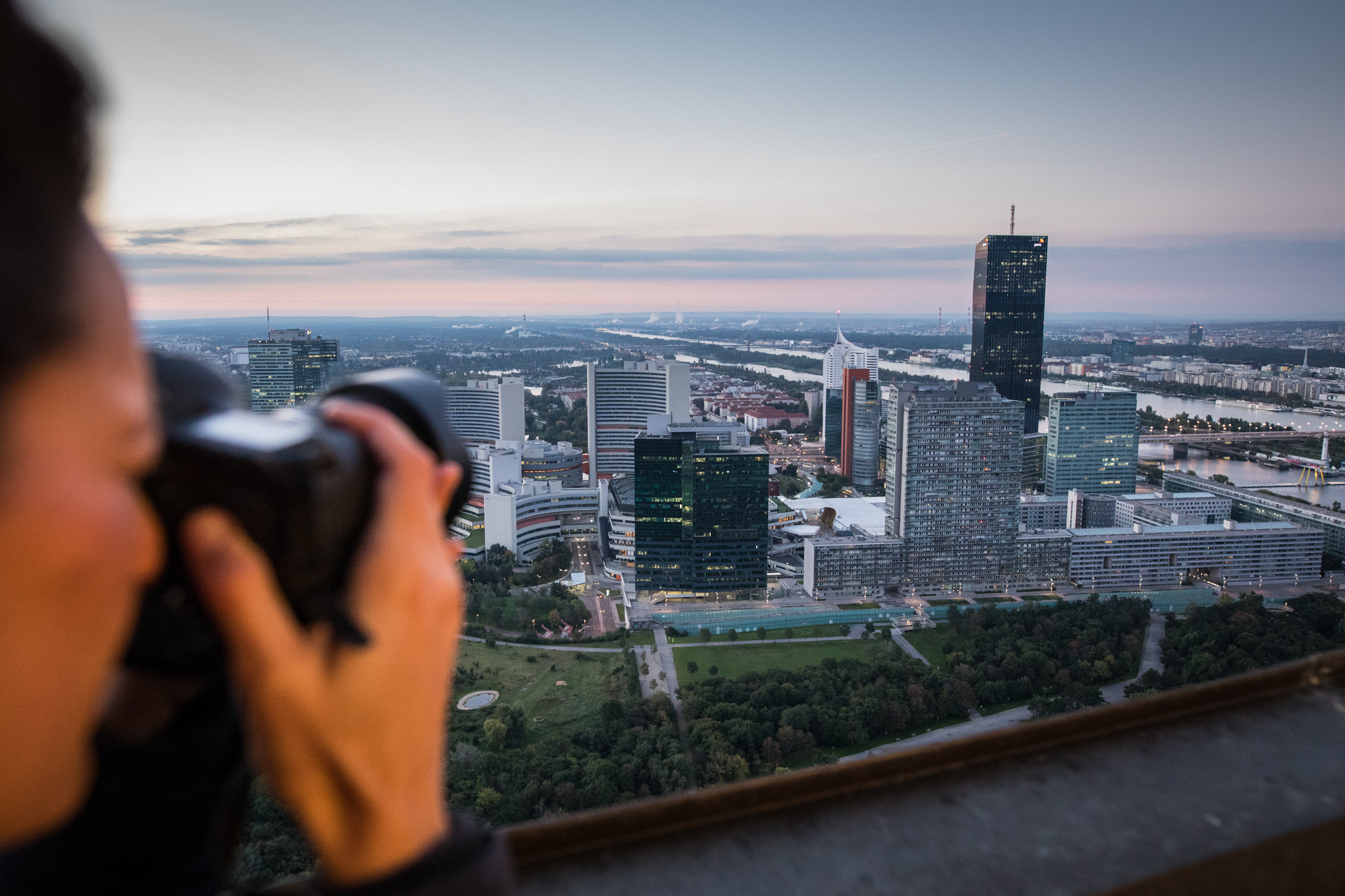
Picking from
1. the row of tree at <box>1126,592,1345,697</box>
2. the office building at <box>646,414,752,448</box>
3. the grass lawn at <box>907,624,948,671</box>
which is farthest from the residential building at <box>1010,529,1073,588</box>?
the office building at <box>646,414,752,448</box>

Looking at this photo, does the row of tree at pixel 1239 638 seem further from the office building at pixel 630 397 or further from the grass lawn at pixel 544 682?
the office building at pixel 630 397

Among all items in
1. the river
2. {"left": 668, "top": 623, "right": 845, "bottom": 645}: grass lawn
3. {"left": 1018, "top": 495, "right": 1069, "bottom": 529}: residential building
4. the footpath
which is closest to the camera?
the footpath

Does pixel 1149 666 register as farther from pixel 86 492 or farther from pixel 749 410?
pixel 749 410

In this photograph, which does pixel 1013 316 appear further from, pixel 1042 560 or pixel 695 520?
pixel 695 520

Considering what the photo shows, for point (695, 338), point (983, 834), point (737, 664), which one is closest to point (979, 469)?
point (737, 664)

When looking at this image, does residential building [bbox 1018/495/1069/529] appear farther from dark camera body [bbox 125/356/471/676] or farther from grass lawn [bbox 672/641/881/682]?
dark camera body [bbox 125/356/471/676]
